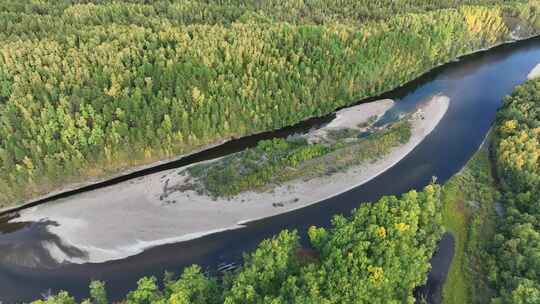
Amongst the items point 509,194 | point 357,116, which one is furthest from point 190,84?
point 509,194

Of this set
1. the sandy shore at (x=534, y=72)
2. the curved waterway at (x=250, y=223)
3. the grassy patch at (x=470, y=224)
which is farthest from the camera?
the sandy shore at (x=534, y=72)

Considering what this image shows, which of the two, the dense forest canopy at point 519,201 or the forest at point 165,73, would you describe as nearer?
the dense forest canopy at point 519,201

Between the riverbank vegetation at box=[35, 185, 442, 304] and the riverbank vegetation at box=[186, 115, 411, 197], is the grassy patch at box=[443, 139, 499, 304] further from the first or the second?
the riverbank vegetation at box=[186, 115, 411, 197]

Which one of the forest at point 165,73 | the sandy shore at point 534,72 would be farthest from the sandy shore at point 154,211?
the sandy shore at point 534,72

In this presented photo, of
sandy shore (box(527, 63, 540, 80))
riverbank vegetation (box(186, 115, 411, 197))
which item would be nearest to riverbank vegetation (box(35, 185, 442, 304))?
riverbank vegetation (box(186, 115, 411, 197))

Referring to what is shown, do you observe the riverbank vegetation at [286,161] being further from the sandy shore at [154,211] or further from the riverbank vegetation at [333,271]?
the riverbank vegetation at [333,271]

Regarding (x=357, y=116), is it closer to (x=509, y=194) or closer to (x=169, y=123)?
(x=509, y=194)

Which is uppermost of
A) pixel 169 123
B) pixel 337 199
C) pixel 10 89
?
pixel 10 89

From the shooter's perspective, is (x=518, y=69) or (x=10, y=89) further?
(x=518, y=69)
